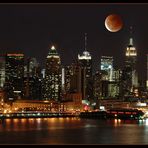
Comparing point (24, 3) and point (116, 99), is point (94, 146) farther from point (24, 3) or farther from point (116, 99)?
point (116, 99)

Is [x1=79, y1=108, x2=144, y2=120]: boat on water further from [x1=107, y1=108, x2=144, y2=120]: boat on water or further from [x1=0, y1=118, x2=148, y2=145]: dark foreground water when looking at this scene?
[x1=0, y1=118, x2=148, y2=145]: dark foreground water

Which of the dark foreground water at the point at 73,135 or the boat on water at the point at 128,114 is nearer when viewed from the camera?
the dark foreground water at the point at 73,135

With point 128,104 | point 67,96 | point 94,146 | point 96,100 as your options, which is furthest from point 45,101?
point 94,146

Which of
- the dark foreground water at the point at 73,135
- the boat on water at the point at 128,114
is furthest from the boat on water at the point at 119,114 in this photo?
the dark foreground water at the point at 73,135

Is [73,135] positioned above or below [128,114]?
above

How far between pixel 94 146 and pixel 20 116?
7062 cm

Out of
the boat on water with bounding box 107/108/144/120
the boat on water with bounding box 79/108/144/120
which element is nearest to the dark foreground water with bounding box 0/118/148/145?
the boat on water with bounding box 107/108/144/120

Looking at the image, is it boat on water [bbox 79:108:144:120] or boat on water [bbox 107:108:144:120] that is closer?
boat on water [bbox 107:108:144:120]

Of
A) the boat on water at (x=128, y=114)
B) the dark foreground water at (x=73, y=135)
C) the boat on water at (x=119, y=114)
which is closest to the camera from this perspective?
the dark foreground water at (x=73, y=135)

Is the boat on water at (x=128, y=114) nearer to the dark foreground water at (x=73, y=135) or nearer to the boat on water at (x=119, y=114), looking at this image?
the boat on water at (x=119, y=114)

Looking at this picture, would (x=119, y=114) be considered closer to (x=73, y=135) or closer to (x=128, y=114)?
(x=128, y=114)

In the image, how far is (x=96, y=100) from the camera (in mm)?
92438

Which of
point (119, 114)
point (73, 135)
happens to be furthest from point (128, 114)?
point (73, 135)

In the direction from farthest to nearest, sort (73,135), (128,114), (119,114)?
(119,114)
(128,114)
(73,135)
